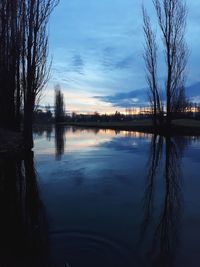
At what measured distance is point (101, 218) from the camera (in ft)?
17.7

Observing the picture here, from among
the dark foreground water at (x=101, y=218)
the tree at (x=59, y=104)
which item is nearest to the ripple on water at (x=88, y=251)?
the dark foreground water at (x=101, y=218)

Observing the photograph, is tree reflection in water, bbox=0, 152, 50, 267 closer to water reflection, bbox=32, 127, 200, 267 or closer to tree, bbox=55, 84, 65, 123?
water reflection, bbox=32, 127, 200, 267

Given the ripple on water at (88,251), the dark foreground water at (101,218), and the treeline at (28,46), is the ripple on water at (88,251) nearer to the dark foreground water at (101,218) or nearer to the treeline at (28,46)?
the dark foreground water at (101,218)

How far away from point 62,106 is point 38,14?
275 feet

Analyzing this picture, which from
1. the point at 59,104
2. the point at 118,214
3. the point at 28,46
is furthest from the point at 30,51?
the point at 59,104

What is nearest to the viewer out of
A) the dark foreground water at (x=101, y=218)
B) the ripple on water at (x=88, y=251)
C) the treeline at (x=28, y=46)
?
the ripple on water at (x=88, y=251)

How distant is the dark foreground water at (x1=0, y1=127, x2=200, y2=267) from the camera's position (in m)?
3.96

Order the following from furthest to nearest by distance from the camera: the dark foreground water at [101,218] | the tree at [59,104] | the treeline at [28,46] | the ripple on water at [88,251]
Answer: the tree at [59,104] → the treeline at [28,46] → the dark foreground water at [101,218] → the ripple on water at [88,251]

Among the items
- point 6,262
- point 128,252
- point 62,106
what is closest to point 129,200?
point 128,252

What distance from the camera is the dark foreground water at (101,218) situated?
13.0 ft

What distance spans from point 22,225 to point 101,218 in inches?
45.9

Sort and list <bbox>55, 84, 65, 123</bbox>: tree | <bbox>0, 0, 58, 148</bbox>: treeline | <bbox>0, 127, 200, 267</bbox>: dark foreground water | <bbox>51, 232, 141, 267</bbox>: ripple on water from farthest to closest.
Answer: <bbox>55, 84, 65, 123</bbox>: tree < <bbox>0, 0, 58, 148</bbox>: treeline < <bbox>0, 127, 200, 267</bbox>: dark foreground water < <bbox>51, 232, 141, 267</bbox>: ripple on water

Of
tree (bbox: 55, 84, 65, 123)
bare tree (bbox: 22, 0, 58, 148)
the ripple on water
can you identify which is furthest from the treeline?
tree (bbox: 55, 84, 65, 123)

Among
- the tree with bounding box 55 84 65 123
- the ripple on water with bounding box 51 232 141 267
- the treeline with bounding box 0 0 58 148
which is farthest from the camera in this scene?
the tree with bounding box 55 84 65 123
